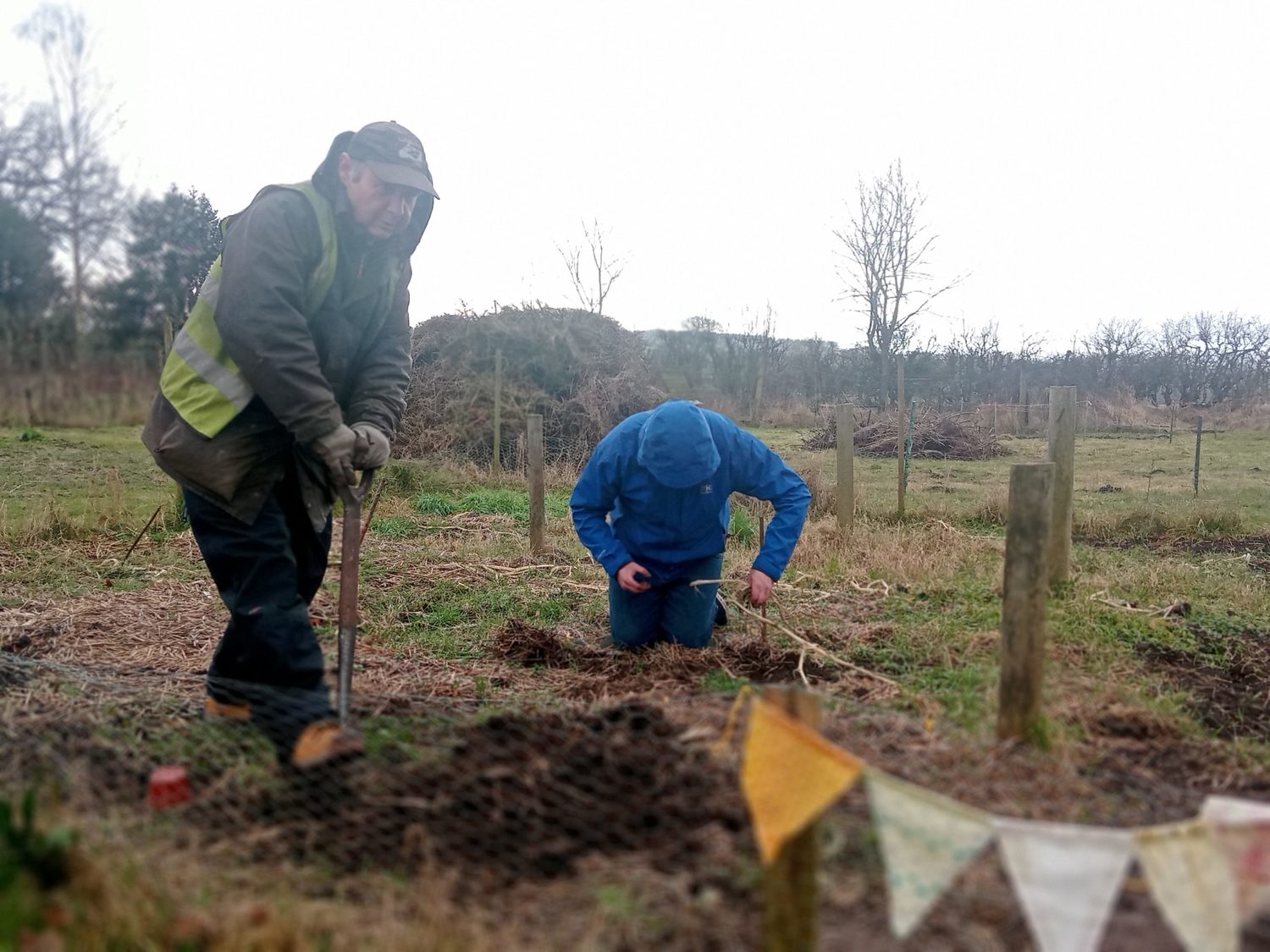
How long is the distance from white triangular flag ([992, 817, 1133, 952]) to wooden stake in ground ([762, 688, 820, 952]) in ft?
1.16

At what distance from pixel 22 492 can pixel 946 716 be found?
34.2 feet

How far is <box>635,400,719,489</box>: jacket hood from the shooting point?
430 cm

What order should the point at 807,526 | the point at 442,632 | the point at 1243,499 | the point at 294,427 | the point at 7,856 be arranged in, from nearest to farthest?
1. the point at 7,856
2. the point at 294,427
3. the point at 442,632
4. the point at 807,526
5. the point at 1243,499

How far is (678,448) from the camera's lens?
14.1 ft

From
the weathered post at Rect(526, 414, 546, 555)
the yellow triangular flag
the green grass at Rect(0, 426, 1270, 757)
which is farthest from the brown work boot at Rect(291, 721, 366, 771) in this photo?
the weathered post at Rect(526, 414, 546, 555)

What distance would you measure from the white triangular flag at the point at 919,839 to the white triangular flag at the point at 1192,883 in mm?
315

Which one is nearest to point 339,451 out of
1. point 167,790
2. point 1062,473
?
point 167,790

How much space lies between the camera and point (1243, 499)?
11117 mm

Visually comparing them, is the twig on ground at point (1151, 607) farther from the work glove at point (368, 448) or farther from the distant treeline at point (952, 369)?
the distant treeline at point (952, 369)

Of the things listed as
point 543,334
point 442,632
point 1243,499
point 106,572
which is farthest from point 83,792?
point 543,334

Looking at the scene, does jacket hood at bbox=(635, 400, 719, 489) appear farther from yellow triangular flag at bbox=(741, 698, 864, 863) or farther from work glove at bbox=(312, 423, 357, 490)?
yellow triangular flag at bbox=(741, 698, 864, 863)

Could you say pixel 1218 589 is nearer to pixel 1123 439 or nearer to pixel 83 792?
pixel 83 792

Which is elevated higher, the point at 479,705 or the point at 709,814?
the point at 709,814

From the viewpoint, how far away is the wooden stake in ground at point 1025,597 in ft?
9.44
